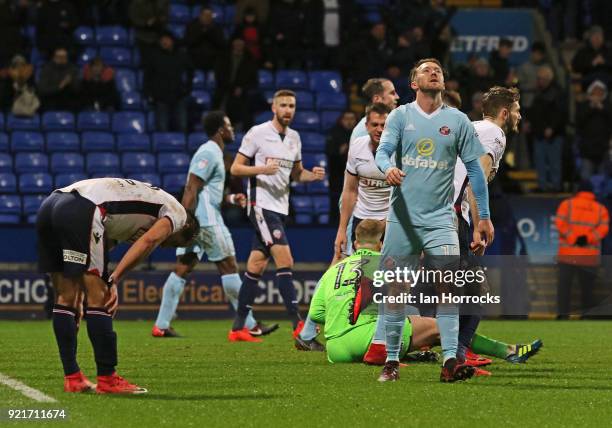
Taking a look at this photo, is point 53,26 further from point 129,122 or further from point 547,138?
point 547,138

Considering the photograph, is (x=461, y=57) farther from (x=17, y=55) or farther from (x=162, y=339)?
(x=162, y=339)

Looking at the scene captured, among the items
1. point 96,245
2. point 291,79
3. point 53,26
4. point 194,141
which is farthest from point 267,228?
point 53,26

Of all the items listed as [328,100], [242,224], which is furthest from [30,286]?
[328,100]

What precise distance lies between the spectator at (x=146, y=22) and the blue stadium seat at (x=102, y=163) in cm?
239

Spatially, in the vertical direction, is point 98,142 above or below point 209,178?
above

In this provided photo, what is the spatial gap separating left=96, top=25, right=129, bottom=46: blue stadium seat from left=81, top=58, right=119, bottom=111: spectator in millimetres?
1617

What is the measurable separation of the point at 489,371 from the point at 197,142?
39.9 ft

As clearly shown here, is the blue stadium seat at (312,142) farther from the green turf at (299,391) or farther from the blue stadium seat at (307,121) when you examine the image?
the green turf at (299,391)

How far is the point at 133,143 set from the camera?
21969 millimetres

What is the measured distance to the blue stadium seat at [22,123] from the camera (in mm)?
22109


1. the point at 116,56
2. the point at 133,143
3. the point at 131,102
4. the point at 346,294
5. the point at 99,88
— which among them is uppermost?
the point at 116,56

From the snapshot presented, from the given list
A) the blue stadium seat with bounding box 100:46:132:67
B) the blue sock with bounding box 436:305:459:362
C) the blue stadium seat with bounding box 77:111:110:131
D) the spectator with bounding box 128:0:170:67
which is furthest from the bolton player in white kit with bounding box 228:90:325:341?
the blue stadium seat with bounding box 100:46:132:67

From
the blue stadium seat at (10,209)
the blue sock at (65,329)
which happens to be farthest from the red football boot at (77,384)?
the blue stadium seat at (10,209)

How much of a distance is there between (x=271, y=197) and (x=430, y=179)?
503cm
